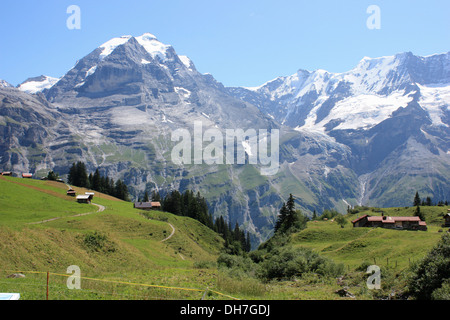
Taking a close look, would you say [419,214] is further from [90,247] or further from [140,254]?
[90,247]

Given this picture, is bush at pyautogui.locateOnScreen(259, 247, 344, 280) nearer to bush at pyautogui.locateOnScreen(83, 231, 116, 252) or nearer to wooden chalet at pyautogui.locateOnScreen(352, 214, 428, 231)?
bush at pyautogui.locateOnScreen(83, 231, 116, 252)

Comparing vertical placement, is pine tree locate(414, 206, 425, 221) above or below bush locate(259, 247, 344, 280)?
below

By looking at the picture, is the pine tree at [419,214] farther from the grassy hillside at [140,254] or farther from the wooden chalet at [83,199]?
the wooden chalet at [83,199]

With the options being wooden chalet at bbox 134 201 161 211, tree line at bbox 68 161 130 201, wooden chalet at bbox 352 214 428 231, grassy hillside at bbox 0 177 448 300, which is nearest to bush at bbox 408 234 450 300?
grassy hillside at bbox 0 177 448 300

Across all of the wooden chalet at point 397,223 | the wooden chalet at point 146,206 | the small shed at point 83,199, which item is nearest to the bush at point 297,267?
the wooden chalet at point 397,223

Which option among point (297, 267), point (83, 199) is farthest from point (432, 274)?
point (83, 199)

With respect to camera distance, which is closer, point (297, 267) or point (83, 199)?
point (297, 267)

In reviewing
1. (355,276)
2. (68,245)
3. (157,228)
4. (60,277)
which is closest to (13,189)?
(157,228)

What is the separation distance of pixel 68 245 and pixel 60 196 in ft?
204

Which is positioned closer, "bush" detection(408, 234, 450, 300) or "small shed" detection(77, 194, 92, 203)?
"bush" detection(408, 234, 450, 300)

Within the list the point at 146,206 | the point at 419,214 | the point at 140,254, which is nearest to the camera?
the point at 140,254

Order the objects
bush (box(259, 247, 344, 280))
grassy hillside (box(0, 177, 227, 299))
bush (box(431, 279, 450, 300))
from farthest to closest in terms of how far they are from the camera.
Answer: bush (box(259, 247, 344, 280)), grassy hillside (box(0, 177, 227, 299)), bush (box(431, 279, 450, 300))
